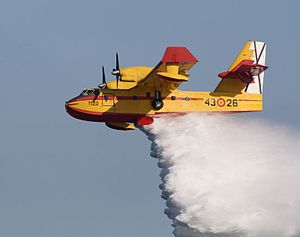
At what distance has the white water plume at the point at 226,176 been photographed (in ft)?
161

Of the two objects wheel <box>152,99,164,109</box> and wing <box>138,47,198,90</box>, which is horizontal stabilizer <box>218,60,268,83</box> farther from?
wheel <box>152,99,164,109</box>

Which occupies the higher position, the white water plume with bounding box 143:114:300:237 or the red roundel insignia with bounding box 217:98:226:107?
the red roundel insignia with bounding box 217:98:226:107

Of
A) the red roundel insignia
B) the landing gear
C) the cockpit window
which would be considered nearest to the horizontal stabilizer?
the red roundel insignia

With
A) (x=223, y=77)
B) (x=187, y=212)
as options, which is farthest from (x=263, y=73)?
(x=187, y=212)

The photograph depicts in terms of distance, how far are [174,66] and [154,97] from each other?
2.71 meters

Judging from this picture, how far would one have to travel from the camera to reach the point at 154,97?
5184 cm

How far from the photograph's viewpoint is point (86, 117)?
2058 inches

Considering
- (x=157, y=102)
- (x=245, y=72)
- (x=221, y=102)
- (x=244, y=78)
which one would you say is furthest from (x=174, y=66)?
(x=244, y=78)

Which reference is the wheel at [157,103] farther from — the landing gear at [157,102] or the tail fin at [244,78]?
the tail fin at [244,78]

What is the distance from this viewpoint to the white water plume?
48969 mm

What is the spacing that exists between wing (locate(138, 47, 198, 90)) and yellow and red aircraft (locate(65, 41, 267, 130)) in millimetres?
47

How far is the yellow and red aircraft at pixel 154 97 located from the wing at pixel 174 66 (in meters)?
0.05

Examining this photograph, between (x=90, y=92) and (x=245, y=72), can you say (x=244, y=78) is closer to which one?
(x=245, y=72)

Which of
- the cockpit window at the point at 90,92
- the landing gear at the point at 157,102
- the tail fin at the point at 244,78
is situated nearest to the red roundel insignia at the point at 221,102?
the tail fin at the point at 244,78
